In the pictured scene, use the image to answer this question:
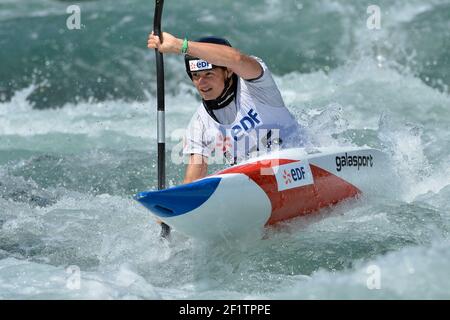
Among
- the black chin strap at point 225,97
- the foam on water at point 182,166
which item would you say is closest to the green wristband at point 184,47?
the black chin strap at point 225,97

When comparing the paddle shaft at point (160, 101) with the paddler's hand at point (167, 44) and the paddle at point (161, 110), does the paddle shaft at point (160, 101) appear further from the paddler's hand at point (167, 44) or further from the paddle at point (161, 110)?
the paddler's hand at point (167, 44)

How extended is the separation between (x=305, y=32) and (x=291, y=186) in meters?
7.53

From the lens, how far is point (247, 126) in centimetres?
512

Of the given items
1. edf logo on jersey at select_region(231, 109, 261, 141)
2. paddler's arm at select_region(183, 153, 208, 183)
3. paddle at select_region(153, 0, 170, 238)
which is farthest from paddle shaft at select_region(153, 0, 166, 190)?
edf logo on jersey at select_region(231, 109, 261, 141)

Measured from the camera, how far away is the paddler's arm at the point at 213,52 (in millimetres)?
4582

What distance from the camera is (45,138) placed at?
9.52 m

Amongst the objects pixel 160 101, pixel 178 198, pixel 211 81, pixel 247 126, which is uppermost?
pixel 211 81

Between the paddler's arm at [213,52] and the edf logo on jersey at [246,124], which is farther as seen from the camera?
the edf logo on jersey at [246,124]

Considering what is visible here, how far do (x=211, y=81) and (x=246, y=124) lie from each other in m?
0.37

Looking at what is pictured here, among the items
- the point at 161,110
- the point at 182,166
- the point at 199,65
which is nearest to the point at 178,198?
the point at 161,110

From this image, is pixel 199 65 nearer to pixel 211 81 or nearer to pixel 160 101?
pixel 211 81

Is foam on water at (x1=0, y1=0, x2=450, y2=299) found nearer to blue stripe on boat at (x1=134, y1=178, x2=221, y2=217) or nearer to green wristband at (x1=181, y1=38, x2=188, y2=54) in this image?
blue stripe on boat at (x1=134, y1=178, x2=221, y2=217)

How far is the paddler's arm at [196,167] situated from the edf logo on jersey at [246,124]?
0.27m

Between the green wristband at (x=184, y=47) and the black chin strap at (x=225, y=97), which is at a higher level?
the green wristband at (x=184, y=47)
